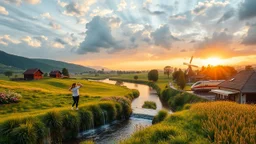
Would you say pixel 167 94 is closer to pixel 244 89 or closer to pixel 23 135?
pixel 244 89

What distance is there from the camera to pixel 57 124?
20953 millimetres

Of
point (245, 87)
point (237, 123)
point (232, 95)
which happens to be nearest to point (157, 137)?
point (237, 123)

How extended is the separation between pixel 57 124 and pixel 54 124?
292 millimetres

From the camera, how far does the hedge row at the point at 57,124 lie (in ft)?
55.8

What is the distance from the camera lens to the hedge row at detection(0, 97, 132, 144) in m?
17.0

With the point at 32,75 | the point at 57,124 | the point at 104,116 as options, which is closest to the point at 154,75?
the point at 32,75

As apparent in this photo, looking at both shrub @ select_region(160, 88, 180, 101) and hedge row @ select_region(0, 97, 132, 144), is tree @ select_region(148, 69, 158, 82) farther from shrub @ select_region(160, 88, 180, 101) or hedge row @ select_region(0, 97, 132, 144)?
hedge row @ select_region(0, 97, 132, 144)

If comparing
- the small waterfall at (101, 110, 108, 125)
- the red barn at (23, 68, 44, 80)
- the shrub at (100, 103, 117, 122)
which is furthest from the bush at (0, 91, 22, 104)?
the red barn at (23, 68, 44, 80)

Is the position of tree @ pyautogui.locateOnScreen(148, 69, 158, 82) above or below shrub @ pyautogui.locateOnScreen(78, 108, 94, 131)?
above

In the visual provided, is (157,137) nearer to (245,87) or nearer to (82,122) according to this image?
(82,122)

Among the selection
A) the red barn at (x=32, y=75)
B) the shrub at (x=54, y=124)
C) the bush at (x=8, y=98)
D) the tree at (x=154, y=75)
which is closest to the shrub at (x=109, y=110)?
the shrub at (x=54, y=124)

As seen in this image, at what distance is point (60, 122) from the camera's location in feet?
70.3

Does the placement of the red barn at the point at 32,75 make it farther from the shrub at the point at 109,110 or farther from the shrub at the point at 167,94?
the shrub at the point at 109,110

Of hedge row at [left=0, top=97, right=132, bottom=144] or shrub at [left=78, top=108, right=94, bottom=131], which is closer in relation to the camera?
hedge row at [left=0, top=97, right=132, bottom=144]
